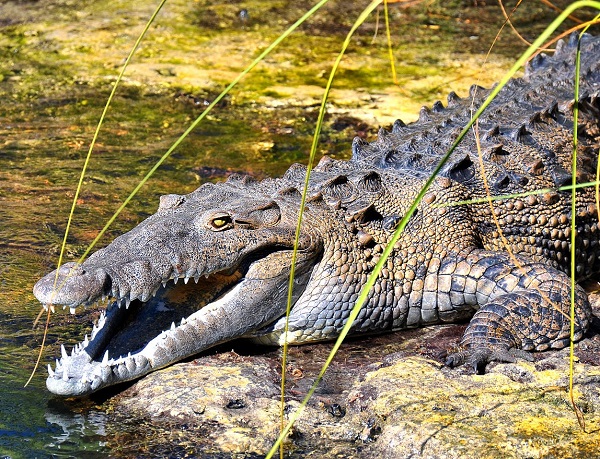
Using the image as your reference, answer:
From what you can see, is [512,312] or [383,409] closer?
[383,409]

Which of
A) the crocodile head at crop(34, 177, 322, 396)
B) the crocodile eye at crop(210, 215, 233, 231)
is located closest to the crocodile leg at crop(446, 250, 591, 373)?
the crocodile head at crop(34, 177, 322, 396)

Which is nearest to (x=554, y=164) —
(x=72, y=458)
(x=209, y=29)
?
(x=72, y=458)

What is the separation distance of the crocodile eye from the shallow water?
91cm

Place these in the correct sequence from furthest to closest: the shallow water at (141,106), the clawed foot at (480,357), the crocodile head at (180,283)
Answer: the shallow water at (141,106) < the clawed foot at (480,357) < the crocodile head at (180,283)

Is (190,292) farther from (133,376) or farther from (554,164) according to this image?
(554,164)

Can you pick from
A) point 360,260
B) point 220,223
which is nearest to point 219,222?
point 220,223

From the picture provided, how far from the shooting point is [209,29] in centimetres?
1016

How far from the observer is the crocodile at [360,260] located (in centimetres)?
411

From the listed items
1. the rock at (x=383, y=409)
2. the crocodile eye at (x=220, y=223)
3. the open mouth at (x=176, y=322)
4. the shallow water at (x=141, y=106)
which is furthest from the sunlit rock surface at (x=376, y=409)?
the crocodile eye at (x=220, y=223)

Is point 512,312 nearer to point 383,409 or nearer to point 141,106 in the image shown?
point 383,409

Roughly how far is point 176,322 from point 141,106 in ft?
13.9

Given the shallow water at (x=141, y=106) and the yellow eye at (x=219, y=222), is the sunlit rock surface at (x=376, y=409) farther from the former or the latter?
the yellow eye at (x=219, y=222)

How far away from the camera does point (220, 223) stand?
4422 millimetres

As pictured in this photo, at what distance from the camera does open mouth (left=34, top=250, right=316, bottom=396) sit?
13.0ft
